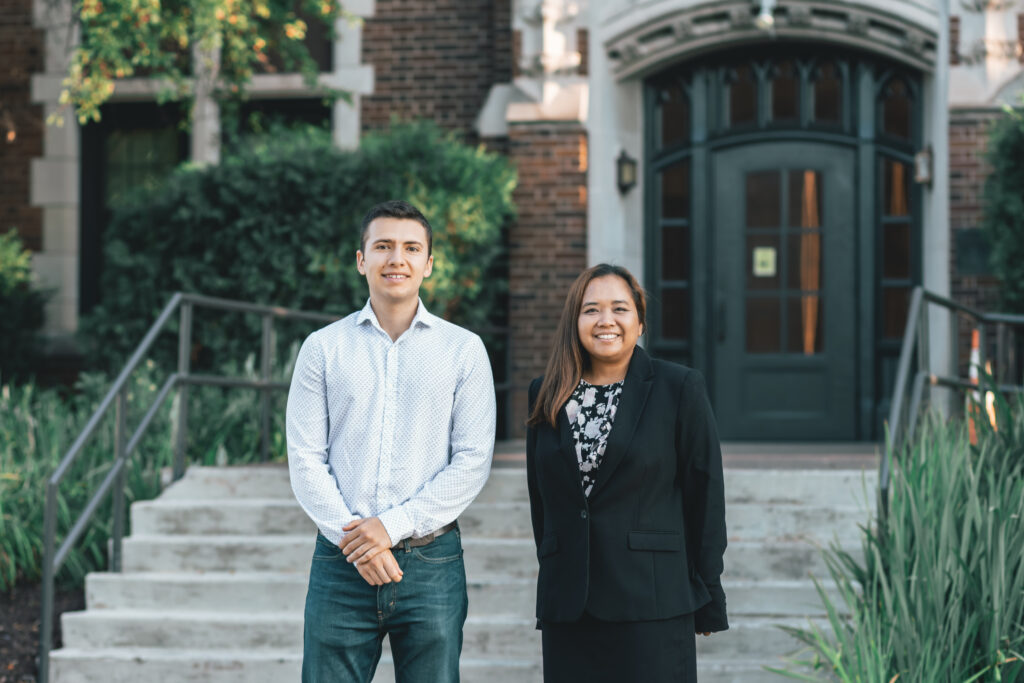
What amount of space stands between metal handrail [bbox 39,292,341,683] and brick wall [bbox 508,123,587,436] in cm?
221

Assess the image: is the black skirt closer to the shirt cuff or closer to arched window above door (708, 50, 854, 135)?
the shirt cuff

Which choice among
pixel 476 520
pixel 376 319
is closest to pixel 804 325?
pixel 476 520

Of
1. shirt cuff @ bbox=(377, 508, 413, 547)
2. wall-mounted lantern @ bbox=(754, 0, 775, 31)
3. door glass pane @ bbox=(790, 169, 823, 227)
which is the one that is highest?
wall-mounted lantern @ bbox=(754, 0, 775, 31)

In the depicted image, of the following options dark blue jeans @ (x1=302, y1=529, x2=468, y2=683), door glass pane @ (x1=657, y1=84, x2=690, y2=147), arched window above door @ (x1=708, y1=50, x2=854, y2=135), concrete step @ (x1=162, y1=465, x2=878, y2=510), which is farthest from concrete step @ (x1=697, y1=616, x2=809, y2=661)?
door glass pane @ (x1=657, y1=84, x2=690, y2=147)

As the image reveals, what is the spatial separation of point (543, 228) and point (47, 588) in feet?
17.0

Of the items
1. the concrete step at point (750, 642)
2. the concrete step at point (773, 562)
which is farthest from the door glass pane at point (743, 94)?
the concrete step at point (750, 642)

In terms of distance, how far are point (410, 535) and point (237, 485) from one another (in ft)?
12.6

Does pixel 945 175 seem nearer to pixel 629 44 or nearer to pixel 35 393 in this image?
pixel 629 44

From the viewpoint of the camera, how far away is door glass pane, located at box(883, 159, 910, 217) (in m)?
9.98

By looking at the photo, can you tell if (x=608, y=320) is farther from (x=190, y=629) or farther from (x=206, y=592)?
(x=206, y=592)

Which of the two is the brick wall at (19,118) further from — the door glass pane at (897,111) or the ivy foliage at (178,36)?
the door glass pane at (897,111)

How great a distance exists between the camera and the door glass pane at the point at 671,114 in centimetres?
1034

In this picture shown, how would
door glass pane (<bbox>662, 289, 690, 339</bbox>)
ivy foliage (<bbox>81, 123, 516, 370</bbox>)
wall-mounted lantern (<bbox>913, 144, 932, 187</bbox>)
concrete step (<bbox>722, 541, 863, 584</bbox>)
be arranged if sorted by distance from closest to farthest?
1. concrete step (<bbox>722, 541, 863, 584</bbox>)
2. ivy foliage (<bbox>81, 123, 516, 370</bbox>)
3. wall-mounted lantern (<bbox>913, 144, 932, 187</bbox>)
4. door glass pane (<bbox>662, 289, 690, 339</bbox>)

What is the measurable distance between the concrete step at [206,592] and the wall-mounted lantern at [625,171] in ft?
15.9
